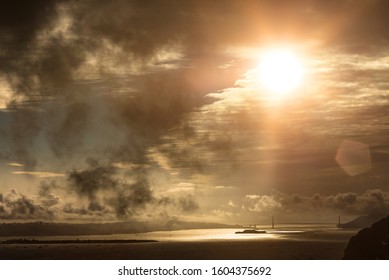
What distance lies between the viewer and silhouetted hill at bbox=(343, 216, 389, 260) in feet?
134

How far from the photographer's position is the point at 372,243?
139 feet

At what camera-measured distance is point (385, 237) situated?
136 feet

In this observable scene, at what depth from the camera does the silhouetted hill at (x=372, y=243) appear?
4091 cm
